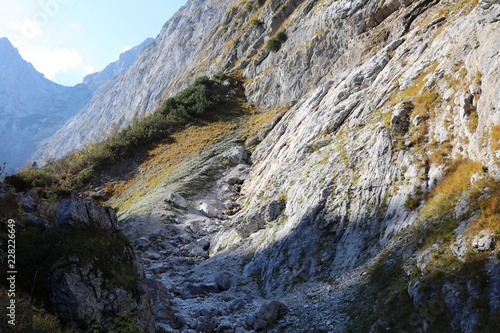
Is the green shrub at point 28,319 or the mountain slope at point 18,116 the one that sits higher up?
the mountain slope at point 18,116

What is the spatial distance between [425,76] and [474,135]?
7675 mm

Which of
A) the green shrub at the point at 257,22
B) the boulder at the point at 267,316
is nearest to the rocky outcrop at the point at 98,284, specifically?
the boulder at the point at 267,316

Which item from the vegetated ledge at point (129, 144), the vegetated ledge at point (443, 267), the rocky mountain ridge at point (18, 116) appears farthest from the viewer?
the rocky mountain ridge at point (18, 116)

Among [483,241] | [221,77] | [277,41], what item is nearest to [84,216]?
[483,241]

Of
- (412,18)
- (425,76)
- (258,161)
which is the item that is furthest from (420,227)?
(412,18)

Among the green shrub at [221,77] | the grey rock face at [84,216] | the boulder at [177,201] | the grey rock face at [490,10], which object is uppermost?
the green shrub at [221,77]

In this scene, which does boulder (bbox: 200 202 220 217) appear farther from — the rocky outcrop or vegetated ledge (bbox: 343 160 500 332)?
vegetated ledge (bbox: 343 160 500 332)

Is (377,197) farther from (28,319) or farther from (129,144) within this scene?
(129,144)

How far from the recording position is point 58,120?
621 feet

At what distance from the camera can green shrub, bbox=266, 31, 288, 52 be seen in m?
49.6

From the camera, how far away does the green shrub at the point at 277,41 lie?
49.6 meters

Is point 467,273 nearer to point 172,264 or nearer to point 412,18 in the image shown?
point 172,264

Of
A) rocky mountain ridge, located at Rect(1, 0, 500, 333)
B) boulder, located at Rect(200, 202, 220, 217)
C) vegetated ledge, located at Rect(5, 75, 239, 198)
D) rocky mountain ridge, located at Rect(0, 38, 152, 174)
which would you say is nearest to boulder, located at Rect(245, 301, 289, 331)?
rocky mountain ridge, located at Rect(1, 0, 500, 333)

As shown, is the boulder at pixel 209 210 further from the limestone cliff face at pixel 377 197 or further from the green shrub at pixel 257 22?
the green shrub at pixel 257 22
